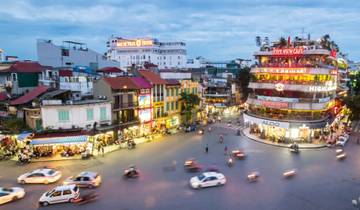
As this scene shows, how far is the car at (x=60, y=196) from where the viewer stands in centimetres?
2114

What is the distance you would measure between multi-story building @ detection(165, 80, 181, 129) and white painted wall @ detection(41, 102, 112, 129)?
14996mm

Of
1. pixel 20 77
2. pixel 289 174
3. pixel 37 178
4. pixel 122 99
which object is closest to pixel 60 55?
pixel 20 77

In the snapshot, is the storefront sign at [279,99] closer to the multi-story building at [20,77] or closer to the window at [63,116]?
the window at [63,116]

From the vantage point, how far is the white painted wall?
34094 mm

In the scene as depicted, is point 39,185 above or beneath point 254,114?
beneath

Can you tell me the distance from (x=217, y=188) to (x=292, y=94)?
25952 millimetres

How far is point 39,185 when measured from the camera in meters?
25.2

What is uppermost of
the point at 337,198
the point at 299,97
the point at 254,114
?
the point at 299,97

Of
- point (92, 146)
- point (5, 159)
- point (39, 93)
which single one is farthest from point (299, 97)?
point (5, 159)

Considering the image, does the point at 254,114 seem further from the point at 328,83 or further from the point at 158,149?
the point at 158,149

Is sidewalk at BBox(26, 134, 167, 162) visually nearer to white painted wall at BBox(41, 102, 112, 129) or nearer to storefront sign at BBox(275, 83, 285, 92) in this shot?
white painted wall at BBox(41, 102, 112, 129)

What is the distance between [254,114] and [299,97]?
7.90 metres

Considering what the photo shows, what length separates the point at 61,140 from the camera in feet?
109

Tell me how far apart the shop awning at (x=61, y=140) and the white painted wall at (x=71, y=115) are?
6.80 ft
